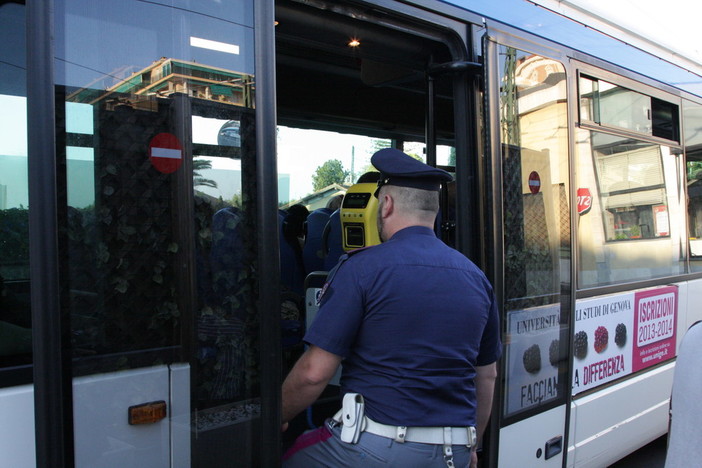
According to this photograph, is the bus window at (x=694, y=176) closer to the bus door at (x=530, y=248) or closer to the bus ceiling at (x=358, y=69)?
the bus ceiling at (x=358, y=69)

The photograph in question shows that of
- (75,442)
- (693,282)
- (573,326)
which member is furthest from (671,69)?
(75,442)

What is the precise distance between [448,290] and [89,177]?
3.70 feet

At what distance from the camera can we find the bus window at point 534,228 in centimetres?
288

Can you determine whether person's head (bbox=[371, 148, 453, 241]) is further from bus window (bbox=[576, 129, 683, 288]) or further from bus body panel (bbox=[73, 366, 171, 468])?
bus window (bbox=[576, 129, 683, 288])

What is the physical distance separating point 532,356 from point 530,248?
56 centimetres

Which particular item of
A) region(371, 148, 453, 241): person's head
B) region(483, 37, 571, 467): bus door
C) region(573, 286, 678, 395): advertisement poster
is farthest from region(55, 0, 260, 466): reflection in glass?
region(573, 286, 678, 395): advertisement poster

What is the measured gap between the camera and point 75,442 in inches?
63.1

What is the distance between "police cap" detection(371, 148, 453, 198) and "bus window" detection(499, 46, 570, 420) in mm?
869

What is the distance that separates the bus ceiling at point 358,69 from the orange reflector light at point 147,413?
146 centimetres

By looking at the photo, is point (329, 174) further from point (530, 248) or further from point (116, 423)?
point (116, 423)

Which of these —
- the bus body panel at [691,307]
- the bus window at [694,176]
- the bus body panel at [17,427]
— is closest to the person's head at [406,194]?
the bus body panel at [17,427]

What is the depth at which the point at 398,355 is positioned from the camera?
75.0 inches

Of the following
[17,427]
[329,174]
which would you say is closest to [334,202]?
[329,174]

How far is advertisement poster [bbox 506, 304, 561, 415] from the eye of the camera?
2941 millimetres
